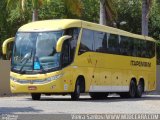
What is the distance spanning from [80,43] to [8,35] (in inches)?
910

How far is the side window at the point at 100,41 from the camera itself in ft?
82.4

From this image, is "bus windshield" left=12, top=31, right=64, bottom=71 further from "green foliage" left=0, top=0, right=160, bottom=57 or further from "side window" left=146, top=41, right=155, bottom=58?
"green foliage" left=0, top=0, right=160, bottom=57

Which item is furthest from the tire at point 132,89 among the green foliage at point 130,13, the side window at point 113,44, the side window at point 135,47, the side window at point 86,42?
the green foliage at point 130,13

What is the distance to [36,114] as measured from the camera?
51.4ft

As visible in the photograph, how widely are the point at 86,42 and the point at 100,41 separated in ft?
5.28

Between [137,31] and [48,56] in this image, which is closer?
[48,56]

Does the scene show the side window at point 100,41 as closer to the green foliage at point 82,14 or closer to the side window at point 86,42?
the side window at point 86,42

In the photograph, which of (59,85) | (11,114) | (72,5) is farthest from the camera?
(72,5)

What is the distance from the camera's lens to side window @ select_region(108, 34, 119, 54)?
87.0 feet

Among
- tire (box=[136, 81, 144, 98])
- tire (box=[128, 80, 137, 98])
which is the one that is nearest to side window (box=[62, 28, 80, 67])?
tire (box=[128, 80, 137, 98])

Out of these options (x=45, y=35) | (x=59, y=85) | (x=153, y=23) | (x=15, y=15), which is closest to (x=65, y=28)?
(x=45, y=35)

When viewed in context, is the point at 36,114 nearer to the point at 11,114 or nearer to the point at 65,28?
the point at 11,114

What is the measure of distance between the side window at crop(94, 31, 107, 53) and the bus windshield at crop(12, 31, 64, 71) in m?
2.75

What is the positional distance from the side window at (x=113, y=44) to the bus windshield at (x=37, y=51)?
4341 millimetres
